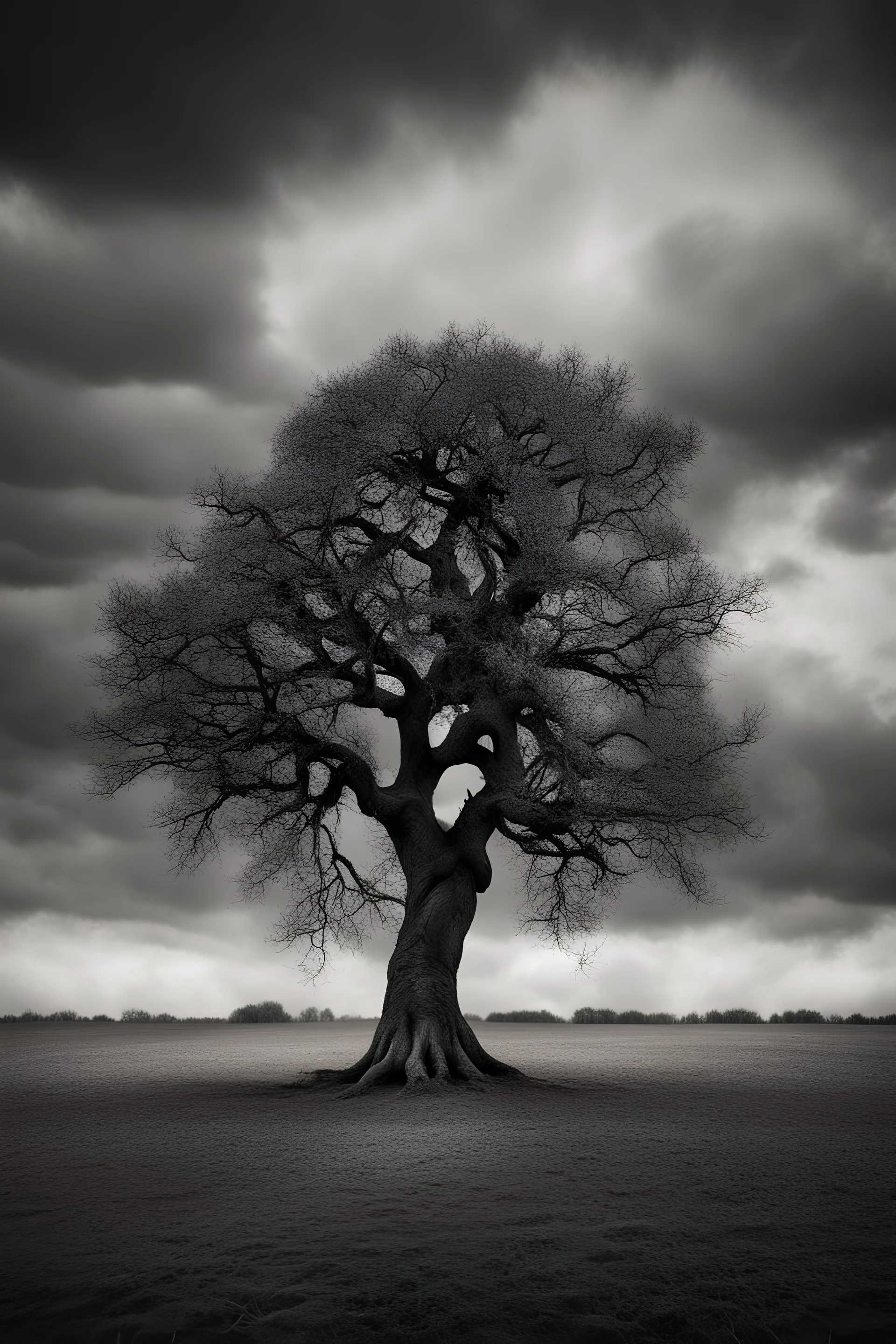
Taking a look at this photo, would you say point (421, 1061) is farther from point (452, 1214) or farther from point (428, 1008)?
point (452, 1214)

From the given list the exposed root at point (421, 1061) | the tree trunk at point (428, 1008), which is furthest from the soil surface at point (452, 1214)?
the tree trunk at point (428, 1008)

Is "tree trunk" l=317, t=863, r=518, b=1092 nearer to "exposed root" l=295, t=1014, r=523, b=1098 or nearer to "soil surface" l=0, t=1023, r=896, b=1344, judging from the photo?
"exposed root" l=295, t=1014, r=523, b=1098

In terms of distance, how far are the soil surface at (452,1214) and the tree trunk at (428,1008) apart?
2.82 feet

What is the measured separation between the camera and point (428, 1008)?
55.2 ft

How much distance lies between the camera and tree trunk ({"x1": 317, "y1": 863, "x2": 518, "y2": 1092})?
52.7 feet

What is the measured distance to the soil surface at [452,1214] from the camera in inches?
209

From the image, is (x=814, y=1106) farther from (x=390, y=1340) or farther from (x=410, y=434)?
(x=410, y=434)

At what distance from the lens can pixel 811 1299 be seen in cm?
566

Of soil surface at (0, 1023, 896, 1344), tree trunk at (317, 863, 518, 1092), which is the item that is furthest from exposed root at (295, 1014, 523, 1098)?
soil surface at (0, 1023, 896, 1344)

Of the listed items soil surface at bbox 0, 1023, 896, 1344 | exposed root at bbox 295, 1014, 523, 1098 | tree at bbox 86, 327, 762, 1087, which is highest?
tree at bbox 86, 327, 762, 1087

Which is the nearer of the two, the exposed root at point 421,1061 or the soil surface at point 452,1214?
the soil surface at point 452,1214

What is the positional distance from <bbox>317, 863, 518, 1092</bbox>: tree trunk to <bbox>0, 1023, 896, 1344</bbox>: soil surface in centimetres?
86

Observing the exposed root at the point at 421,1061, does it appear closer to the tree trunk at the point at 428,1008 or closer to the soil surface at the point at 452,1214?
the tree trunk at the point at 428,1008

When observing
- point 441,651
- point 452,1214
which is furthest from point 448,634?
point 452,1214
